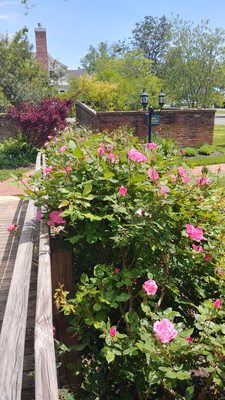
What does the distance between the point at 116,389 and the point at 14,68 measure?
19895 mm

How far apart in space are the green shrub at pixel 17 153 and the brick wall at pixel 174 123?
2.42 m

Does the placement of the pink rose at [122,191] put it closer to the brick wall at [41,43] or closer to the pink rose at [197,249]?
the pink rose at [197,249]

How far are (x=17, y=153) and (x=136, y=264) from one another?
29.8 feet

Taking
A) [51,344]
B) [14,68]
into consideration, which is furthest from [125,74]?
[51,344]

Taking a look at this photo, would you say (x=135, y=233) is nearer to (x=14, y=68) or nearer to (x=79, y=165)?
(x=79, y=165)

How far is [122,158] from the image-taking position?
2.17m

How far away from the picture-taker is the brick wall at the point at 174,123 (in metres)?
11.8

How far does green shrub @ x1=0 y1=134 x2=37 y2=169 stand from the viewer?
9.78 meters

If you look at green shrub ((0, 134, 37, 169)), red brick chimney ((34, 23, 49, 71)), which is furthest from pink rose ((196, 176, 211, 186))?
red brick chimney ((34, 23, 49, 71))

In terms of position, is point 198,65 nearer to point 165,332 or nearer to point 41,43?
point 165,332

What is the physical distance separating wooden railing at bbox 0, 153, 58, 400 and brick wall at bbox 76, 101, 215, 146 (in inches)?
411

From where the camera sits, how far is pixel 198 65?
1809 centimetres

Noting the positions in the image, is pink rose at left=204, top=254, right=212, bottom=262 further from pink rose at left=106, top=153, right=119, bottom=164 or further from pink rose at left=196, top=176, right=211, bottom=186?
pink rose at left=106, top=153, right=119, bottom=164

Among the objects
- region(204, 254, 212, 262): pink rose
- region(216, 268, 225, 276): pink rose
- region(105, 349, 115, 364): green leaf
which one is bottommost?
region(105, 349, 115, 364): green leaf
